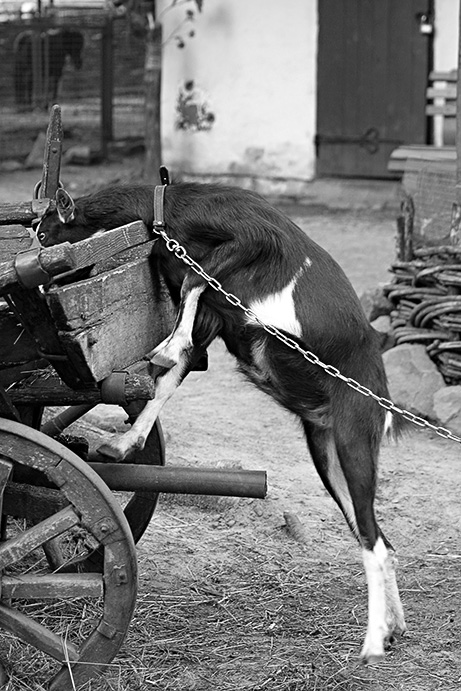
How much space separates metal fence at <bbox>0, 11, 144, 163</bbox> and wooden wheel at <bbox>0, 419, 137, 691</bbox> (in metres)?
11.5

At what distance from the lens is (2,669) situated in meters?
3.08

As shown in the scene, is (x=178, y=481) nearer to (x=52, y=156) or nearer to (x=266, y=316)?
(x=266, y=316)

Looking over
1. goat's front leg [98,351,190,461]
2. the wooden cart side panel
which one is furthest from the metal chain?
goat's front leg [98,351,190,461]

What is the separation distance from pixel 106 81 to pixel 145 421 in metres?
11.3

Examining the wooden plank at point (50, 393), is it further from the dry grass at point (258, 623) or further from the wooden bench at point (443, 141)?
the wooden bench at point (443, 141)

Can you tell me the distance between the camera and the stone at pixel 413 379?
564cm

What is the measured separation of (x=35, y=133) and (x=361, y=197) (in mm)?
4870

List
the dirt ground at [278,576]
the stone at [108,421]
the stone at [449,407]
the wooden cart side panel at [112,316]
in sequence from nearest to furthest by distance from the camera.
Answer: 1. the wooden cart side panel at [112,316]
2. the dirt ground at [278,576]
3. the stone at [108,421]
4. the stone at [449,407]

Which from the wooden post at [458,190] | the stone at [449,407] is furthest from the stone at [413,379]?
the wooden post at [458,190]

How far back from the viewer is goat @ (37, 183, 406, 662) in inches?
125

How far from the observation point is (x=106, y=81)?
45.2 ft

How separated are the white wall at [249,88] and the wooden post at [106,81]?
1.66 m

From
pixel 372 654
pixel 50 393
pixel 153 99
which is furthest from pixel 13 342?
pixel 153 99

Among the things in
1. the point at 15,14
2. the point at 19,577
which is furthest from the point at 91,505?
the point at 15,14
